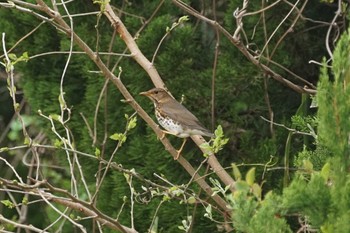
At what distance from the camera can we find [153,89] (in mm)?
4664

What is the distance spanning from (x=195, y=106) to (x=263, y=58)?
0.45 meters

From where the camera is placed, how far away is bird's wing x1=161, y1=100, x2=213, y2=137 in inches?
179

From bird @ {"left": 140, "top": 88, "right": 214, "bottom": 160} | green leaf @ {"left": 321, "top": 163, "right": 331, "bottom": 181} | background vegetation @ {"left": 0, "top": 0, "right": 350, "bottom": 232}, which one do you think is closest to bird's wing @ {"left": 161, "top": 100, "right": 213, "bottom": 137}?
bird @ {"left": 140, "top": 88, "right": 214, "bottom": 160}

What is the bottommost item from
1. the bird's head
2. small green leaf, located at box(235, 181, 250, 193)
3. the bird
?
the bird

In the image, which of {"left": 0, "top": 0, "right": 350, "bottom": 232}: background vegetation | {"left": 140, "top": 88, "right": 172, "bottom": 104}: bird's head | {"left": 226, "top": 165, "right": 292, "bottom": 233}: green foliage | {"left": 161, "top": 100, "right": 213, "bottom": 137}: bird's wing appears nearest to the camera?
{"left": 226, "top": 165, "right": 292, "bottom": 233}: green foliage

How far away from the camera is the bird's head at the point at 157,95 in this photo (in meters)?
4.43

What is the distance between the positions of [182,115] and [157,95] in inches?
6.7

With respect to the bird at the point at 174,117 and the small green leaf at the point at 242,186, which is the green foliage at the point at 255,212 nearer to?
the small green leaf at the point at 242,186

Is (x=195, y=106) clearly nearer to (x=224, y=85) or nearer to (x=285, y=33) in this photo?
(x=224, y=85)

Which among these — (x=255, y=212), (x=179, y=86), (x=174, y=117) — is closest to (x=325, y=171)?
(x=255, y=212)

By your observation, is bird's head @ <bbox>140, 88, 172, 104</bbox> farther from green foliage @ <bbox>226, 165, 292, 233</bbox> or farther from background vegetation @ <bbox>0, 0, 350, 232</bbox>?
green foliage @ <bbox>226, 165, 292, 233</bbox>

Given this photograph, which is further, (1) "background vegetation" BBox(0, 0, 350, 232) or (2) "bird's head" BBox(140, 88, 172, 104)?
(1) "background vegetation" BBox(0, 0, 350, 232)

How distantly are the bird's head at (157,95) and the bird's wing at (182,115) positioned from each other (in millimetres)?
47

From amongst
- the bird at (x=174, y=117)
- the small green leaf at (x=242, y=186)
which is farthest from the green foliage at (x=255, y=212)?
the bird at (x=174, y=117)
